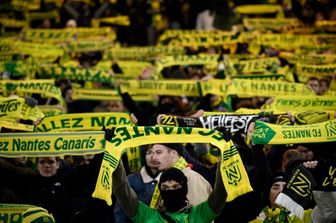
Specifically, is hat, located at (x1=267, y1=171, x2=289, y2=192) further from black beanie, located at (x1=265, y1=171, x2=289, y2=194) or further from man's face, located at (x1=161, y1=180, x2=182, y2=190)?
man's face, located at (x1=161, y1=180, x2=182, y2=190)

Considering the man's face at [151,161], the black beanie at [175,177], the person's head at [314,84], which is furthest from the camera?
the person's head at [314,84]

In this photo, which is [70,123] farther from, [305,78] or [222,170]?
[305,78]

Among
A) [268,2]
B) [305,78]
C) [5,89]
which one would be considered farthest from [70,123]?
[268,2]

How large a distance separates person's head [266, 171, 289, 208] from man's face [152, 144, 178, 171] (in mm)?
929

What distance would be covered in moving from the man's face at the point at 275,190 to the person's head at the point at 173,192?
1.20 meters

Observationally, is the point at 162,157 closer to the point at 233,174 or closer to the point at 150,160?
the point at 150,160

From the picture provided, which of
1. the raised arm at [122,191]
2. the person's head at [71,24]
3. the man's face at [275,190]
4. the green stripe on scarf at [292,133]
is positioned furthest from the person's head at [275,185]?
the person's head at [71,24]

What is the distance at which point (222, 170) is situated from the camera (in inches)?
316

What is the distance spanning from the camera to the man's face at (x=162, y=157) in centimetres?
955

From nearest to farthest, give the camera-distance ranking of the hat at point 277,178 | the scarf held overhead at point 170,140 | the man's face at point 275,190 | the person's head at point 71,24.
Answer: the scarf held overhead at point 170,140 < the man's face at point 275,190 < the hat at point 277,178 < the person's head at point 71,24

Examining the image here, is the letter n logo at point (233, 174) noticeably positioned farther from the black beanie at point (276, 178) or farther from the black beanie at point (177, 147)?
the black beanie at point (177, 147)

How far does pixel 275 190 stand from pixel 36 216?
2.37m

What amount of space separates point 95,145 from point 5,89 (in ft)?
13.4

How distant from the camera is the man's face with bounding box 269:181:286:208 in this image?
9141 millimetres
